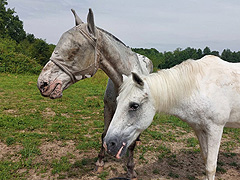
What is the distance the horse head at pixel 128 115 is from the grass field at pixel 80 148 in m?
0.53

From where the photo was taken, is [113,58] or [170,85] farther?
[113,58]

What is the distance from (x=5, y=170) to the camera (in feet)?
9.70

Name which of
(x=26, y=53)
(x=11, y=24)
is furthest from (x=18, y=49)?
(x=11, y=24)

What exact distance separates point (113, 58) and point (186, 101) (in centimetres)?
110

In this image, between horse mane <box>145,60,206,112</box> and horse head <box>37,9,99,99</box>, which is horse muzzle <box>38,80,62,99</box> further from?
horse mane <box>145,60,206,112</box>

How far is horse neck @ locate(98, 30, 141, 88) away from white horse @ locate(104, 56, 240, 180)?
472 mm

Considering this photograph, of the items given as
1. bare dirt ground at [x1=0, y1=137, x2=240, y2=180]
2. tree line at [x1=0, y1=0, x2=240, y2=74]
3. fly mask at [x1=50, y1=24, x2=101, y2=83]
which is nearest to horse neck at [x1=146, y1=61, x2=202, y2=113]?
fly mask at [x1=50, y1=24, x2=101, y2=83]

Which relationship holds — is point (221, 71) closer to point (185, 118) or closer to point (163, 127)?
point (185, 118)

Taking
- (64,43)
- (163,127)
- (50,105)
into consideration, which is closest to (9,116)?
(50,105)

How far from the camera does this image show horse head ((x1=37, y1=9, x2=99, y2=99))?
2.01 metres

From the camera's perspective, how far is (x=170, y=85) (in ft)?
6.74

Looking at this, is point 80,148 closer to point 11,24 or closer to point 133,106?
point 133,106

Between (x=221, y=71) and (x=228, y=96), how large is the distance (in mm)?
335

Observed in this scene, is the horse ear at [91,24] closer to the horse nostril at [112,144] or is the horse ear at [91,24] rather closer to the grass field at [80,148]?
the horse nostril at [112,144]
